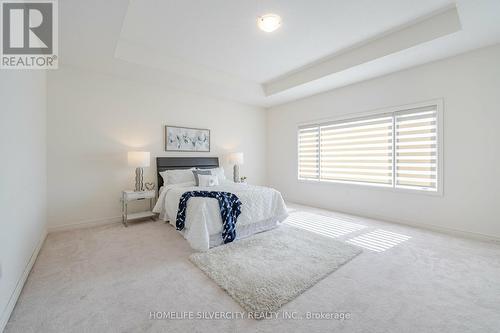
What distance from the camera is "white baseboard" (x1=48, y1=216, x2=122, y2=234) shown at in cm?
339

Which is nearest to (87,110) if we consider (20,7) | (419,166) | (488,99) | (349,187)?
(20,7)

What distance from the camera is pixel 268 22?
2.70m

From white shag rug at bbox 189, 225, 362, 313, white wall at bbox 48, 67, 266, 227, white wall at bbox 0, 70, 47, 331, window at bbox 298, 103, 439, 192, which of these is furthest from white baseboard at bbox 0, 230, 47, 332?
window at bbox 298, 103, 439, 192

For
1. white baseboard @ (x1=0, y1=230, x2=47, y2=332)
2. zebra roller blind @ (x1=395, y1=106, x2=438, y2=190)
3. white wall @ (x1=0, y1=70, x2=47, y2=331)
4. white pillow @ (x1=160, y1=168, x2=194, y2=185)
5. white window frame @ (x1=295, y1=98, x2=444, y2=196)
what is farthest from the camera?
white pillow @ (x1=160, y1=168, x2=194, y2=185)

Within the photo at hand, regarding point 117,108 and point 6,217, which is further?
point 117,108

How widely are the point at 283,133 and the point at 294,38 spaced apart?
9.57 ft

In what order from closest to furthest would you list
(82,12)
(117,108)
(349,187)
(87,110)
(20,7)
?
1. (20,7)
2. (82,12)
3. (87,110)
4. (117,108)
5. (349,187)

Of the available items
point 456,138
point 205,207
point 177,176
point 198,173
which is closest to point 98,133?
point 177,176

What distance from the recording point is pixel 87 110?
3641 millimetres

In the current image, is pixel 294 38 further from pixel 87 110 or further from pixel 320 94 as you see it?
pixel 87 110

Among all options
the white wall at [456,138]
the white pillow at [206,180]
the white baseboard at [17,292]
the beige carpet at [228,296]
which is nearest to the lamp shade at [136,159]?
the white pillow at [206,180]

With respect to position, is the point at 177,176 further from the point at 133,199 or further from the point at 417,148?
the point at 417,148

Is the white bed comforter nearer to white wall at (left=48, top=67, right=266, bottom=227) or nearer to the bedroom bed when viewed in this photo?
the bedroom bed

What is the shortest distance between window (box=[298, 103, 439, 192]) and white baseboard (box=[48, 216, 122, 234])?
169 inches
